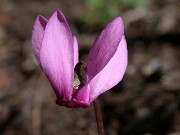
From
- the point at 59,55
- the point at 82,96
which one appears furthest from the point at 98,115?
the point at 59,55

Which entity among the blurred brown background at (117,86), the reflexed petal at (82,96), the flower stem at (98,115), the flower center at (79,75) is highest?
the flower center at (79,75)

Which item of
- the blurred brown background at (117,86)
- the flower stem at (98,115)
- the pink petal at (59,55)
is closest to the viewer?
the pink petal at (59,55)

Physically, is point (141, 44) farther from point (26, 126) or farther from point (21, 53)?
point (26, 126)

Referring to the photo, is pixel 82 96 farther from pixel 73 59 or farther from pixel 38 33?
pixel 38 33

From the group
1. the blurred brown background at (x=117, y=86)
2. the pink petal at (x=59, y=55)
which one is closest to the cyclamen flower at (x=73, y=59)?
the pink petal at (x=59, y=55)

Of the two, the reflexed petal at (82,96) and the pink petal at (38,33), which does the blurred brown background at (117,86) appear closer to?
the reflexed petal at (82,96)

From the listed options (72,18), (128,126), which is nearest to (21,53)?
(72,18)
